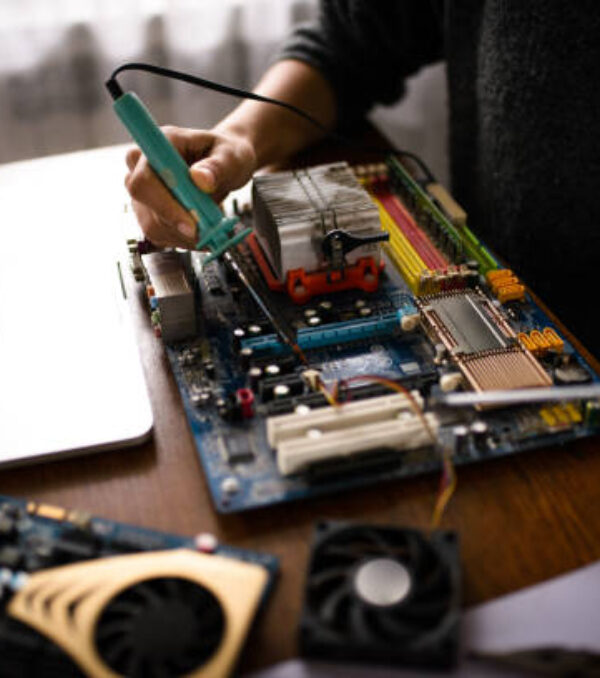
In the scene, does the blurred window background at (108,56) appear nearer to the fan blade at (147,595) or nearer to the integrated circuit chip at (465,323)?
the integrated circuit chip at (465,323)

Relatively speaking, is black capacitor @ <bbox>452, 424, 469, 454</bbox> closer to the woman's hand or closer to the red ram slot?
the red ram slot

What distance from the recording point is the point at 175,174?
4.50 ft

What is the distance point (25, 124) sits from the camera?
8.73 ft

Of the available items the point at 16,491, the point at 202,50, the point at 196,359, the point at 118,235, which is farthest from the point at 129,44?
the point at 16,491

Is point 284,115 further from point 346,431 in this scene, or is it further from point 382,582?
point 382,582

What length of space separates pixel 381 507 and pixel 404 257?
23.8 inches

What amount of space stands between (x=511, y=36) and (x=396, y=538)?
1245 millimetres

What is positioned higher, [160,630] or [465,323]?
[465,323]

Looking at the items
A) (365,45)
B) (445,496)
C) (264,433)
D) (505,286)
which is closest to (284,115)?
(365,45)

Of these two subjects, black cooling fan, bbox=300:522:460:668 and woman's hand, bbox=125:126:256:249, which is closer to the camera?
black cooling fan, bbox=300:522:460:668

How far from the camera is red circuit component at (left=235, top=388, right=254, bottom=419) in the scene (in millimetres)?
1207

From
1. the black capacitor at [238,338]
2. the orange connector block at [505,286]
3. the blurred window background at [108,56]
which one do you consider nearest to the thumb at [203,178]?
the black capacitor at [238,338]

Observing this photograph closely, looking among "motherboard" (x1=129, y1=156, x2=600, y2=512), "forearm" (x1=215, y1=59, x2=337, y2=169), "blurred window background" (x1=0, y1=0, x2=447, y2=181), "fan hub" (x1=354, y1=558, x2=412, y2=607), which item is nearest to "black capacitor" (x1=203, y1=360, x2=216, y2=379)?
"motherboard" (x1=129, y1=156, x2=600, y2=512)

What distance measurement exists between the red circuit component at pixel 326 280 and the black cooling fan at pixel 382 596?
57 centimetres
